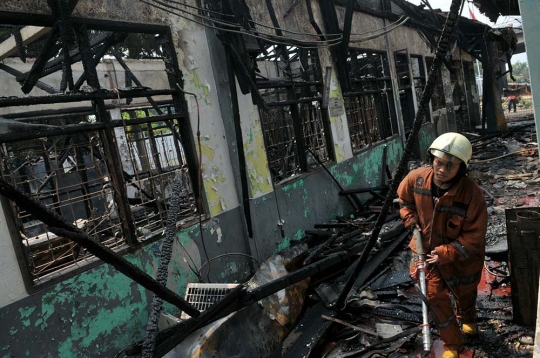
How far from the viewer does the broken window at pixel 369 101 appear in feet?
34.0

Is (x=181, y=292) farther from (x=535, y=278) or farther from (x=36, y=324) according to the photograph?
(x=535, y=278)

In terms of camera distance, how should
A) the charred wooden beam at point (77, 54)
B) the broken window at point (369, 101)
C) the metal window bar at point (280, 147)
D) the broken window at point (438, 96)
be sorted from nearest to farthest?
the charred wooden beam at point (77, 54) → the metal window bar at point (280, 147) → the broken window at point (369, 101) → the broken window at point (438, 96)

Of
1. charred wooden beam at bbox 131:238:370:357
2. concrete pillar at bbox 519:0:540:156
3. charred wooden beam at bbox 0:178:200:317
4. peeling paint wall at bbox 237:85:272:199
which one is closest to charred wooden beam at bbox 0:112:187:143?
peeling paint wall at bbox 237:85:272:199

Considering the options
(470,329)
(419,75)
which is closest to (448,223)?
(470,329)

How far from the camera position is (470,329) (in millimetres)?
3896

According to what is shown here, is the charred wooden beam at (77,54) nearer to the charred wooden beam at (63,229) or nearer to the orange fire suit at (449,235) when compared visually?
the charred wooden beam at (63,229)

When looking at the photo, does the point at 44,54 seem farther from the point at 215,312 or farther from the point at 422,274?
the point at 422,274

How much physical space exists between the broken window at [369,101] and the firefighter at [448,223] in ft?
21.0

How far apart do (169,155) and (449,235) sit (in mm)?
5056

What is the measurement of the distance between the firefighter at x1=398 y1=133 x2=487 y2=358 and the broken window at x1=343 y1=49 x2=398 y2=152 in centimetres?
639

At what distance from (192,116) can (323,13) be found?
17.3 feet

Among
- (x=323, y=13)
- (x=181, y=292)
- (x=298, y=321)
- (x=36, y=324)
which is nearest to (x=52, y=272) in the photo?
(x=36, y=324)

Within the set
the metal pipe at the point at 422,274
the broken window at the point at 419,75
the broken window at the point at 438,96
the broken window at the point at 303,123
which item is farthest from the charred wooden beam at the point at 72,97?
the broken window at the point at 438,96

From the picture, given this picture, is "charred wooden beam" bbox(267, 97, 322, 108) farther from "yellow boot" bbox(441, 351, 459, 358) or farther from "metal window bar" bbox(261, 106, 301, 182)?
"yellow boot" bbox(441, 351, 459, 358)
